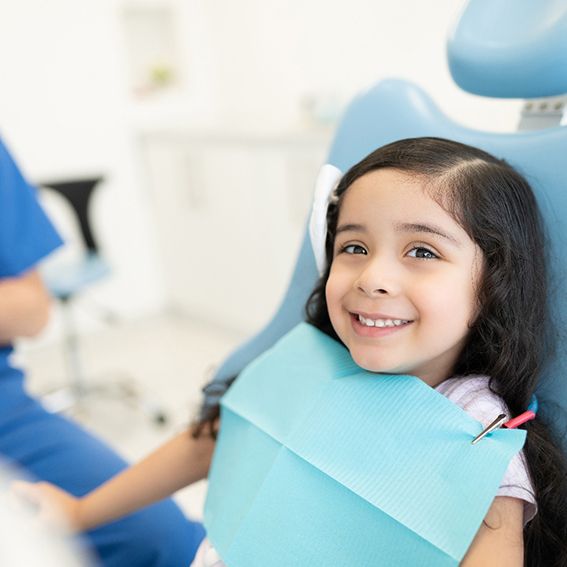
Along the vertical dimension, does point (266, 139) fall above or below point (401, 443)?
below

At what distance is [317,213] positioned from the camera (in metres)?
0.76

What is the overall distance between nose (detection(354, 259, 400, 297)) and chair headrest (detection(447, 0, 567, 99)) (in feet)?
1.06

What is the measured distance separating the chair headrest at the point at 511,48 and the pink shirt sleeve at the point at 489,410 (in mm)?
369

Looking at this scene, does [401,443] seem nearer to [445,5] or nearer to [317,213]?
[317,213]

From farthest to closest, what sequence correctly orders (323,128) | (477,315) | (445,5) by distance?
(323,128) → (445,5) → (477,315)

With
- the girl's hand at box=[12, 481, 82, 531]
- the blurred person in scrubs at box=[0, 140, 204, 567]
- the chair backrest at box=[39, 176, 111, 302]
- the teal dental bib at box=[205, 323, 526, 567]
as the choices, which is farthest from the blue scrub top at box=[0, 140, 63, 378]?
the chair backrest at box=[39, 176, 111, 302]

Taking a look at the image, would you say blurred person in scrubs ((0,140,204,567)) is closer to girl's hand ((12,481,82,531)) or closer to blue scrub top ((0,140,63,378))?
blue scrub top ((0,140,63,378))

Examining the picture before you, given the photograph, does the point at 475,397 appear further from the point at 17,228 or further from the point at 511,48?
the point at 17,228

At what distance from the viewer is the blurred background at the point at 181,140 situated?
250cm

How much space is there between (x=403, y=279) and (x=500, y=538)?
0.86ft

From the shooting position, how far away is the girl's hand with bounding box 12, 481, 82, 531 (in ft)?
2.83

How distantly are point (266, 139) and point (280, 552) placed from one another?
2.03m

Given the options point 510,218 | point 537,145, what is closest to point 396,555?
point 510,218

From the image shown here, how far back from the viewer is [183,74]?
3.44 metres
